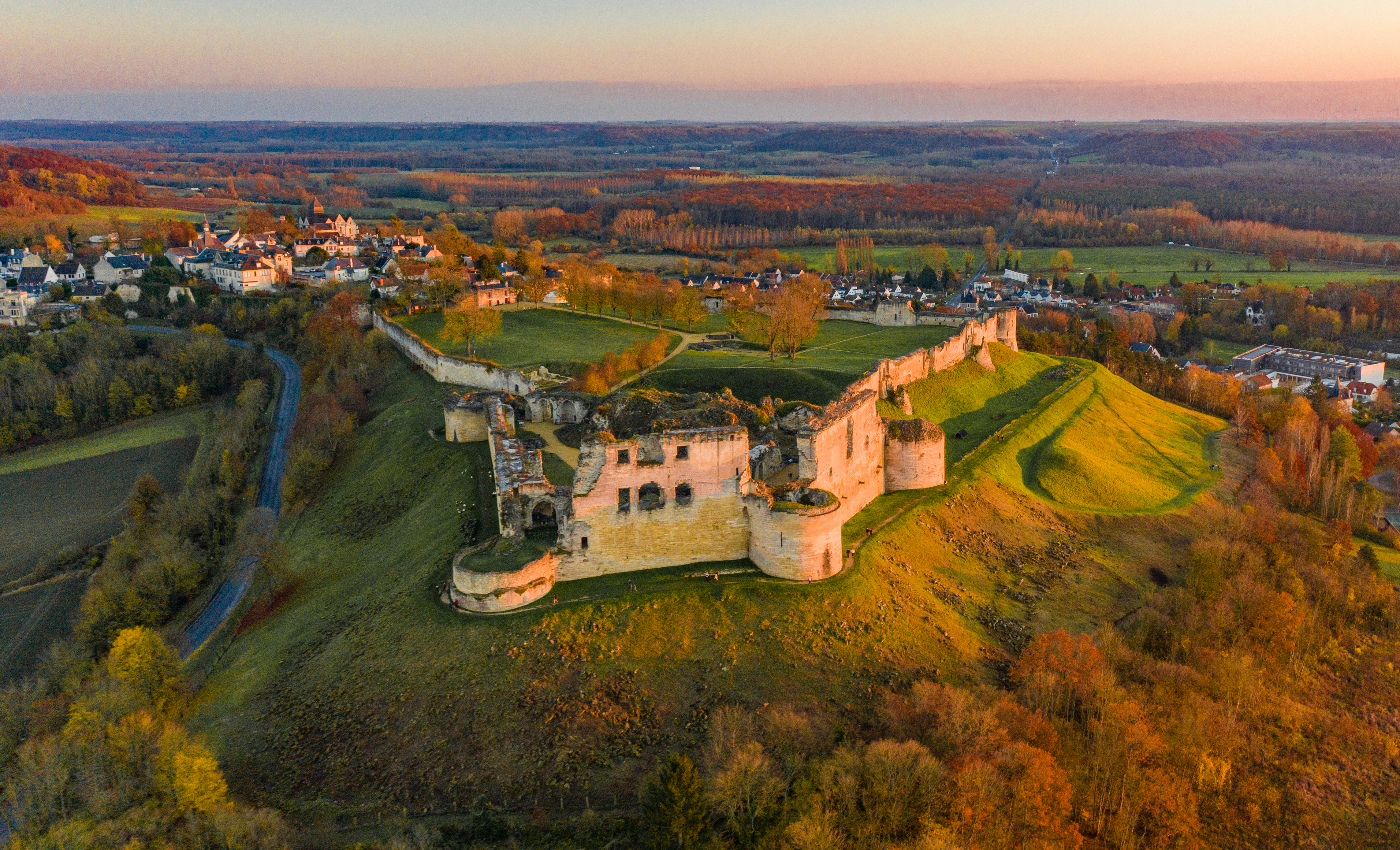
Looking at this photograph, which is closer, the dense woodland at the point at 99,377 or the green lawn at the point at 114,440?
the green lawn at the point at 114,440

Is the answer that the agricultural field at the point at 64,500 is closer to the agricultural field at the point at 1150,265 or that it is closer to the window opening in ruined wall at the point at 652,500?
the window opening in ruined wall at the point at 652,500

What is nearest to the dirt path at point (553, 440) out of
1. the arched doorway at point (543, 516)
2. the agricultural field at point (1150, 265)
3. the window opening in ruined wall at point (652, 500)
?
the arched doorway at point (543, 516)

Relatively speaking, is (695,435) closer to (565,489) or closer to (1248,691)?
(565,489)

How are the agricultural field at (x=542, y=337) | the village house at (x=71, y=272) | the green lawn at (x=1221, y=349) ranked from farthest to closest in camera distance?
1. the village house at (x=71, y=272)
2. the green lawn at (x=1221, y=349)
3. the agricultural field at (x=542, y=337)

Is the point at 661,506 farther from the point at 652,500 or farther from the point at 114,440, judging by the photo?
the point at 114,440

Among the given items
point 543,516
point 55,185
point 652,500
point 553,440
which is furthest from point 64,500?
point 55,185
